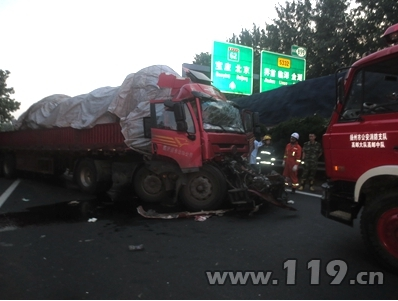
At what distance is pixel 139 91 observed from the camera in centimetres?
808

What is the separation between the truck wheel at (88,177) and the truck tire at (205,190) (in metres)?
2.84

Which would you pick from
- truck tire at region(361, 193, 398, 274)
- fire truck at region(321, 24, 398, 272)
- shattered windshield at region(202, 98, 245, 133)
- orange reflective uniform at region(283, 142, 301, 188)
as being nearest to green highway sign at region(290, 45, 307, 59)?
orange reflective uniform at region(283, 142, 301, 188)

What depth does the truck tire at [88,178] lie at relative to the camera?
8703 millimetres

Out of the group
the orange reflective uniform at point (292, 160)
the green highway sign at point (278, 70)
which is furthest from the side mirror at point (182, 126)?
the green highway sign at point (278, 70)

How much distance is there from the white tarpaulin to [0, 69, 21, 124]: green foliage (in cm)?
2041

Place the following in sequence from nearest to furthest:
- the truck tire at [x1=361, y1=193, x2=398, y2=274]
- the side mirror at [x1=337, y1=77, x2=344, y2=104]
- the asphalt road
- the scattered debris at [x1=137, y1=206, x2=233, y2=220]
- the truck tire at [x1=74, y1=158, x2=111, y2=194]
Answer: the asphalt road
the truck tire at [x1=361, y1=193, x2=398, y2=274]
the side mirror at [x1=337, y1=77, x2=344, y2=104]
the scattered debris at [x1=137, y1=206, x2=233, y2=220]
the truck tire at [x1=74, y1=158, x2=111, y2=194]

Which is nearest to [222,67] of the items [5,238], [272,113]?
[272,113]

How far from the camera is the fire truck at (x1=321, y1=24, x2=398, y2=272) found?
366 centimetres

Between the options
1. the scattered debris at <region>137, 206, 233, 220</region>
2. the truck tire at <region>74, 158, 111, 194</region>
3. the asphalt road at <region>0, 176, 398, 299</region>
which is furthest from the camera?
the truck tire at <region>74, 158, 111, 194</region>

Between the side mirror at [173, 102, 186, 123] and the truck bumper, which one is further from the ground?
the side mirror at [173, 102, 186, 123]

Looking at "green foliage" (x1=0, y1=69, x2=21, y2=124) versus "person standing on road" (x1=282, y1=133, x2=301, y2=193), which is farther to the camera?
"green foliage" (x1=0, y1=69, x2=21, y2=124)

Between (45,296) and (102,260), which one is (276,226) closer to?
(102,260)

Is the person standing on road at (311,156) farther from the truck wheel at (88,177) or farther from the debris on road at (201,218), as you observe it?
the truck wheel at (88,177)

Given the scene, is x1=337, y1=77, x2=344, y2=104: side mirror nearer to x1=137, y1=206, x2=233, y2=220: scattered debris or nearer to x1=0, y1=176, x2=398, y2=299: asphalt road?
x1=0, y1=176, x2=398, y2=299: asphalt road
